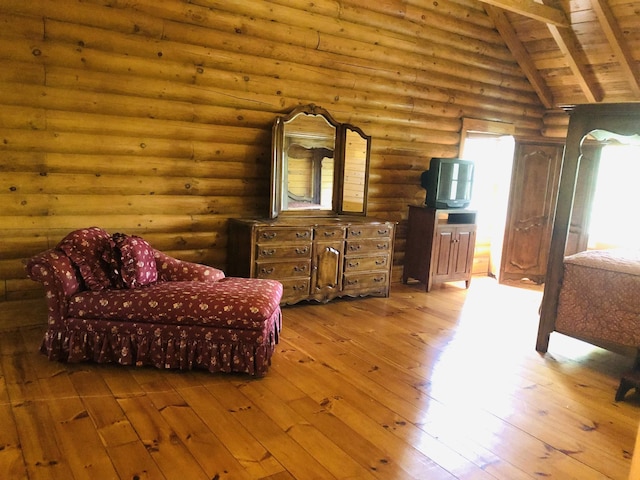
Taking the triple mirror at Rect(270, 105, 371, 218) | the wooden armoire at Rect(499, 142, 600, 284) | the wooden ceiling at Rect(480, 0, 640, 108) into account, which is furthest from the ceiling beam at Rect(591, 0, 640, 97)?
the triple mirror at Rect(270, 105, 371, 218)

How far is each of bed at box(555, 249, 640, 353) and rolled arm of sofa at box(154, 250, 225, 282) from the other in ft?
8.82

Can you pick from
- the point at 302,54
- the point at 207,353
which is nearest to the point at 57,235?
the point at 207,353

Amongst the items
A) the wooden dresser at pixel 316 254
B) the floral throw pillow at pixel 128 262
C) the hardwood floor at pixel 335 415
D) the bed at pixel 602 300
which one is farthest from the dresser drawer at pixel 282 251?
the bed at pixel 602 300

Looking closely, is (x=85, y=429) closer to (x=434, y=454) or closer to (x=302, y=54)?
(x=434, y=454)

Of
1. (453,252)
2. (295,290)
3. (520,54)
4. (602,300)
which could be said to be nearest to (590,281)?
(602,300)

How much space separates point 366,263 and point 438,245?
41.1 inches

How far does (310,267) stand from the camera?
471 centimetres

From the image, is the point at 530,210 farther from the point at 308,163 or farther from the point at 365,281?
the point at 308,163

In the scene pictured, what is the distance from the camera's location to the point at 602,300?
12.0 feet

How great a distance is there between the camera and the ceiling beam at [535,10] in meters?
4.69

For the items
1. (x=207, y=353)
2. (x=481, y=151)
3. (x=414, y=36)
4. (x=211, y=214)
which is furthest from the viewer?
(x=481, y=151)

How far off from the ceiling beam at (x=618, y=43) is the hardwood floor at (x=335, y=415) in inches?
127

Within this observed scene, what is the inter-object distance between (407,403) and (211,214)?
98.8 inches

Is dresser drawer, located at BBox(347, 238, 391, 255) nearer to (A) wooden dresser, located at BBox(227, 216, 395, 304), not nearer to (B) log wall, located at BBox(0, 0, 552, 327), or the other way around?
(A) wooden dresser, located at BBox(227, 216, 395, 304)
